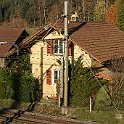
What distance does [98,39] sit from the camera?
2780 centimetres

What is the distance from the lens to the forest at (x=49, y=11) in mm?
62372

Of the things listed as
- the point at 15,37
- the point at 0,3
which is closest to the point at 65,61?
the point at 15,37

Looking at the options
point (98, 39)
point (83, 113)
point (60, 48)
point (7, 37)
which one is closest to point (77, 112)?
point (83, 113)

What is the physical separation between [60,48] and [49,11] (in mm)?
59923

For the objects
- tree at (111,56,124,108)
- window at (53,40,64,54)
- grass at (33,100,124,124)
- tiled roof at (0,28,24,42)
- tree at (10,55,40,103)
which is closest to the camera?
grass at (33,100,124,124)

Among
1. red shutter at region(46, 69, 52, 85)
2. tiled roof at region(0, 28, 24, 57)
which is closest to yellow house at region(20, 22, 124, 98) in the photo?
red shutter at region(46, 69, 52, 85)

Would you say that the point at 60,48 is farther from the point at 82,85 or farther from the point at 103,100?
the point at 103,100

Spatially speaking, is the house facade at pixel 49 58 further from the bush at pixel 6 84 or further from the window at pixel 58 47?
the bush at pixel 6 84

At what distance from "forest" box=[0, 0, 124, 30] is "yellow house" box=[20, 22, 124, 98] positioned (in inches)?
989

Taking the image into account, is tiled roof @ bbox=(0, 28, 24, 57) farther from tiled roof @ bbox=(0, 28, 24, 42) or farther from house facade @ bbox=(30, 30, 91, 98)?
house facade @ bbox=(30, 30, 91, 98)

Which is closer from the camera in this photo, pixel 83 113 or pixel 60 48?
pixel 83 113

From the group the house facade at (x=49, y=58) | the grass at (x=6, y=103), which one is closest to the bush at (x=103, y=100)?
the house facade at (x=49, y=58)

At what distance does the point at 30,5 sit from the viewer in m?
92.9

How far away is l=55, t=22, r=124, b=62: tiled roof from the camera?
2541cm
